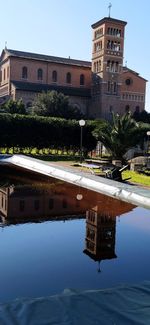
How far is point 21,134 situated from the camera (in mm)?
26984

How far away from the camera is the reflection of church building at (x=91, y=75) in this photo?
190 ft

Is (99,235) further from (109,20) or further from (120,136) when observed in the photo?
(109,20)

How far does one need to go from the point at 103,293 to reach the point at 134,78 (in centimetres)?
6203

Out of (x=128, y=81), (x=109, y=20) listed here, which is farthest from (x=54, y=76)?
(x=128, y=81)

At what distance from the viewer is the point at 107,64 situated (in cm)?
5859

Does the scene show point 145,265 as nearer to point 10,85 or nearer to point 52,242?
point 52,242

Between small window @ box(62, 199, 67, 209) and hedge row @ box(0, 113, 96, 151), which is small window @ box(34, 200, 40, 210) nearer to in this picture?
small window @ box(62, 199, 67, 209)

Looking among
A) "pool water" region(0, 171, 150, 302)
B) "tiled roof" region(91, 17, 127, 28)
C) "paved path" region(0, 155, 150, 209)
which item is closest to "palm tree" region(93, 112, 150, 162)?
"paved path" region(0, 155, 150, 209)

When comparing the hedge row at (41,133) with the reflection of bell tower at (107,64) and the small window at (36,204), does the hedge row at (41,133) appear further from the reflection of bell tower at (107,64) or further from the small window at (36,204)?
the reflection of bell tower at (107,64)

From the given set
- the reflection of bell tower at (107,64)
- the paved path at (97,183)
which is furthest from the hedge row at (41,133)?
the reflection of bell tower at (107,64)

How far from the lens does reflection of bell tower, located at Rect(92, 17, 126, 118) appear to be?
191 feet

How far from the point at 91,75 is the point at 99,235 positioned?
56.9 m

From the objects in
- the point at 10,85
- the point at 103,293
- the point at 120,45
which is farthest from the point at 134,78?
the point at 103,293

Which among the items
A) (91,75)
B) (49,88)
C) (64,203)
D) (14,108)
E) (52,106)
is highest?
(91,75)
